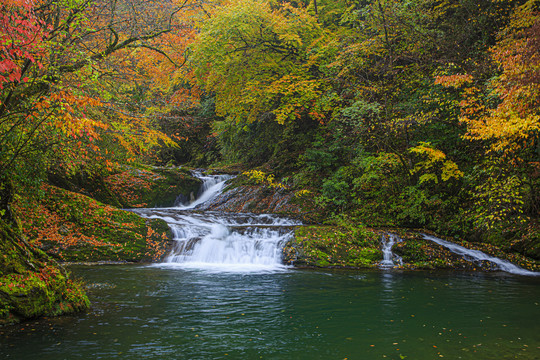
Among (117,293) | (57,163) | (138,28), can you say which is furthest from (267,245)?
(138,28)

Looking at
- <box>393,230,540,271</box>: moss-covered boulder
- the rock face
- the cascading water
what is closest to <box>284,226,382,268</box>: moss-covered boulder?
the cascading water

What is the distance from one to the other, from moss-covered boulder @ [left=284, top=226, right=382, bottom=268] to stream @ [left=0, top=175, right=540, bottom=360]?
2.05 ft

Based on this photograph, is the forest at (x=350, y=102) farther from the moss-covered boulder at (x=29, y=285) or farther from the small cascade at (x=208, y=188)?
the small cascade at (x=208, y=188)

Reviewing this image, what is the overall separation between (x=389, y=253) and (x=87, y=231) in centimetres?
839

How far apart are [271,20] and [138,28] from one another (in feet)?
19.5

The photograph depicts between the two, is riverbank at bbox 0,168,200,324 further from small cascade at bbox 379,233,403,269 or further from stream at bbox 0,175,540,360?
small cascade at bbox 379,233,403,269

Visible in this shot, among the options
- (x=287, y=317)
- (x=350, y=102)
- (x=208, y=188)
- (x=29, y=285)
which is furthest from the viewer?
(x=208, y=188)

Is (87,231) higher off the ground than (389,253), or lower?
higher

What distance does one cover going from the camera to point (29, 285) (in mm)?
4684

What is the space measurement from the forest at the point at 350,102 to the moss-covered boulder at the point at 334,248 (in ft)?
5.23

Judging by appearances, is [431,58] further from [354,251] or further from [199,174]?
[199,174]

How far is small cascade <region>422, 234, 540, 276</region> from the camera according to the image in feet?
30.6

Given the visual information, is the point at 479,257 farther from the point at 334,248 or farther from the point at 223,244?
the point at 223,244

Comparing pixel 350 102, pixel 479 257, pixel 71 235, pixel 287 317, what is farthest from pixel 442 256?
pixel 71 235
